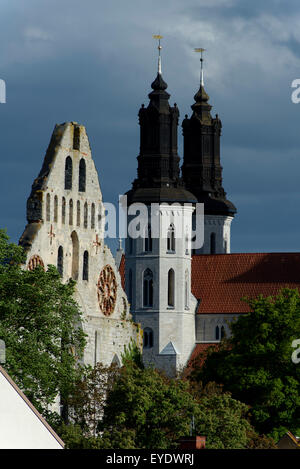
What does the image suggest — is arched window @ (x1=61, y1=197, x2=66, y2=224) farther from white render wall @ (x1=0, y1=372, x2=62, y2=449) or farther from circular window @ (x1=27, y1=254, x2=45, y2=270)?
white render wall @ (x1=0, y1=372, x2=62, y2=449)

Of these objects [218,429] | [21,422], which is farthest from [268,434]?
[21,422]

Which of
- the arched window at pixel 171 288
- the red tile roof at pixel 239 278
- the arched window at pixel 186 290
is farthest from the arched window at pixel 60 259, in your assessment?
the red tile roof at pixel 239 278

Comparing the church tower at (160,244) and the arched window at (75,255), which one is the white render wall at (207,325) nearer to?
the church tower at (160,244)

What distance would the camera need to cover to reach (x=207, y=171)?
398 ft

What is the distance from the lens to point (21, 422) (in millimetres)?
31750

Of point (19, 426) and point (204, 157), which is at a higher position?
point (204, 157)

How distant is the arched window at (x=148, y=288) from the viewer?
107 meters

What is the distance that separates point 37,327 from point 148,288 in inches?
2353

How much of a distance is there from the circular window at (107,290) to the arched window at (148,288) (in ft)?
142

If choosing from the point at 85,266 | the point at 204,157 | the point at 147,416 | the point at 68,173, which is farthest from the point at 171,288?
the point at 147,416

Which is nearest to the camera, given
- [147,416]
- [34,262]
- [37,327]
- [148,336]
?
[37,327]

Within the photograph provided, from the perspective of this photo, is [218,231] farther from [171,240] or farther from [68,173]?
[68,173]

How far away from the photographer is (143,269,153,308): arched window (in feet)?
352
